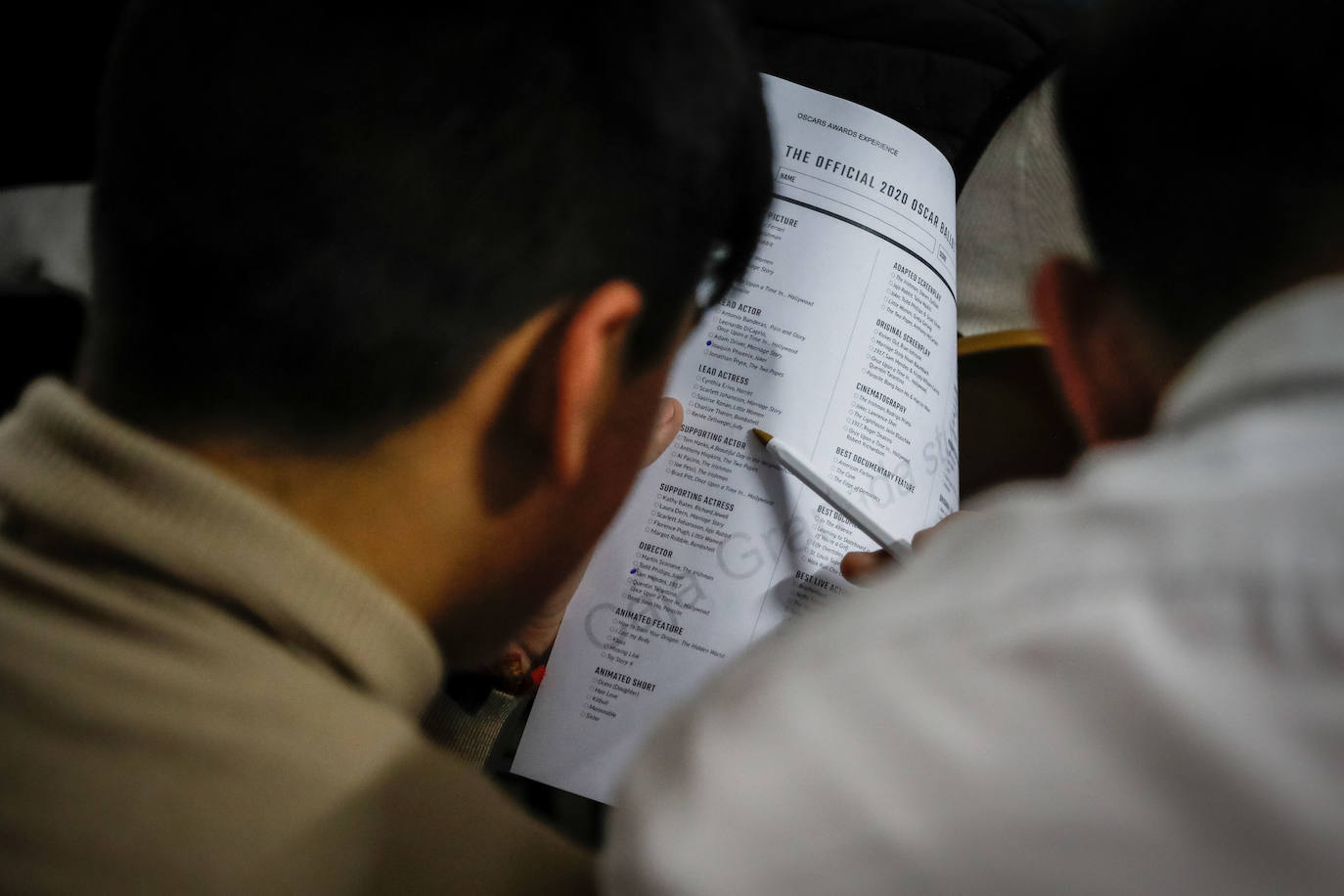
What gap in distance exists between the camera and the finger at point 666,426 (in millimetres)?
455

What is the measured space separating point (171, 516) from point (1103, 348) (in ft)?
0.88

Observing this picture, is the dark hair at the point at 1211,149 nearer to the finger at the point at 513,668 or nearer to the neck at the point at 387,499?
the neck at the point at 387,499

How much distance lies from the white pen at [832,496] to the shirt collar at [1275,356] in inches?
9.2

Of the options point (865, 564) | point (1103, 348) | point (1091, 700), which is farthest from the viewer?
point (865, 564)

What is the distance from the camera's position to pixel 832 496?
0.45 m

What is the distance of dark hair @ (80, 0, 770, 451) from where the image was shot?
246 mm

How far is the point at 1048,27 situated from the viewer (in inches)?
23.6

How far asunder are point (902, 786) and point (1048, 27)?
569 millimetres

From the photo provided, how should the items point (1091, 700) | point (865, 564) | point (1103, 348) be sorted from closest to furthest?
point (1091, 700), point (1103, 348), point (865, 564)

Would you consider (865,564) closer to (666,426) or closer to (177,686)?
(666,426)

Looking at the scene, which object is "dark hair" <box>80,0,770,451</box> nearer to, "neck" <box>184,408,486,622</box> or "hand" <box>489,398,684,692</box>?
"neck" <box>184,408,486,622</box>

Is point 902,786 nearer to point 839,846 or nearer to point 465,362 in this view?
point 839,846

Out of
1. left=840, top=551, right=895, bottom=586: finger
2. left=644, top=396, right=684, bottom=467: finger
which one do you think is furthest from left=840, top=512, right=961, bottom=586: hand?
left=644, top=396, right=684, bottom=467: finger

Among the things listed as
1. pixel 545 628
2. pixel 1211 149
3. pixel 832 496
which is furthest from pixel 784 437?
pixel 1211 149
